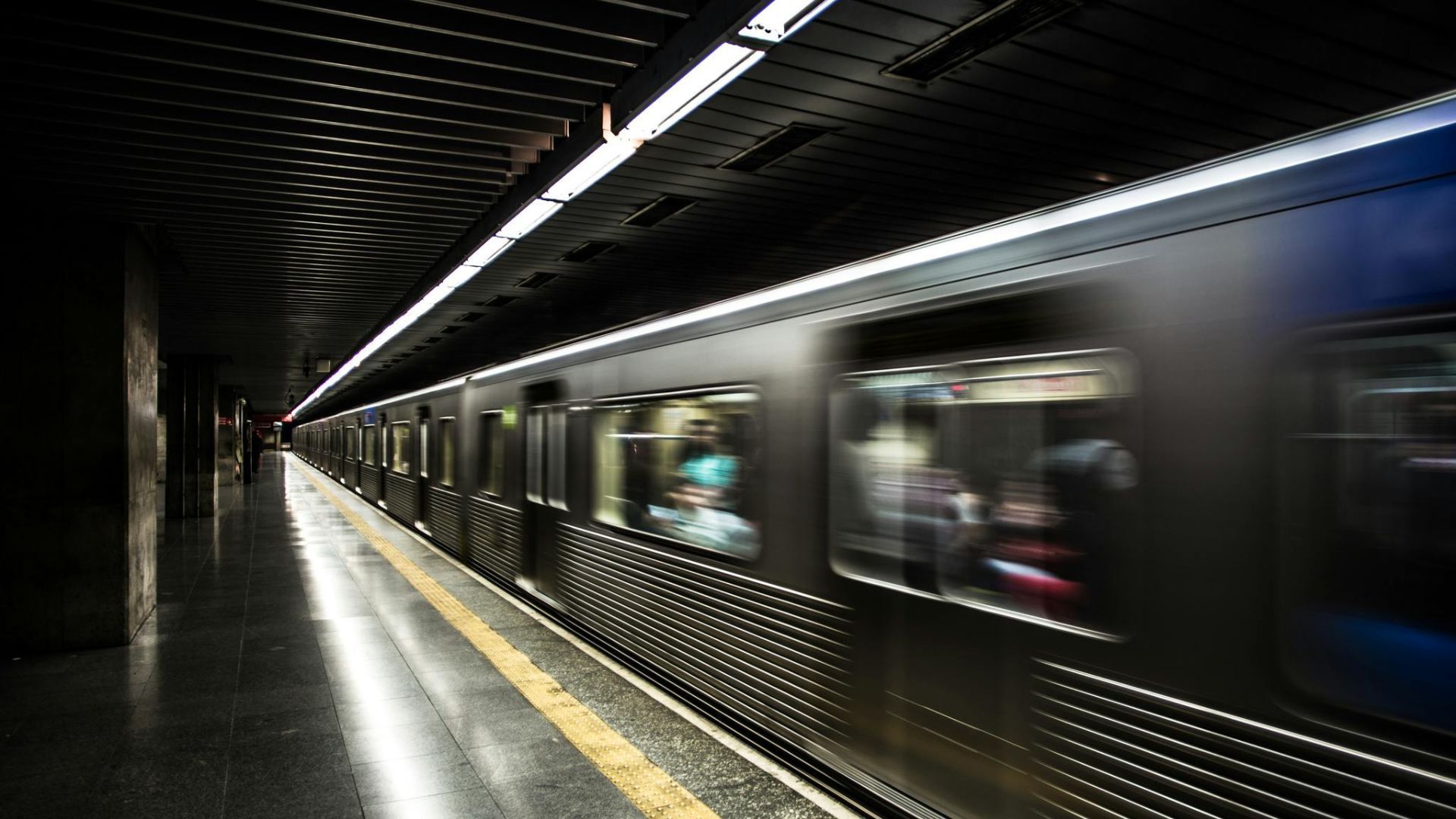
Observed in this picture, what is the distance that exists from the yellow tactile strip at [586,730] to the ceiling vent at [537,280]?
3.35 m

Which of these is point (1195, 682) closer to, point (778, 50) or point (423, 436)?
point (778, 50)

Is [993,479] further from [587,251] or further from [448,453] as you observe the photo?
[448,453]

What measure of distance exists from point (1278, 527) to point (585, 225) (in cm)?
575

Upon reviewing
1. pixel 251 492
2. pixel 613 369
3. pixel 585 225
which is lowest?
pixel 251 492

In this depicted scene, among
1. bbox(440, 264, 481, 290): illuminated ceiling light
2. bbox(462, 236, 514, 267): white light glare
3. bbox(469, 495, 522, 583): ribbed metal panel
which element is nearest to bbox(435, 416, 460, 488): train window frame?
bbox(469, 495, 522, 583): ribbed metal panel

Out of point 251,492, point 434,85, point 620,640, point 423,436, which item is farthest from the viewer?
point 251,492

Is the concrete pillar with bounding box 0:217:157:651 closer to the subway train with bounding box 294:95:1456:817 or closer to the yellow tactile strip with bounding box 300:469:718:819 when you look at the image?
the yellow tactile strip with bounding box 300:469:718:819

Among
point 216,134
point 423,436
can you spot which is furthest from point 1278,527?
point 423,436

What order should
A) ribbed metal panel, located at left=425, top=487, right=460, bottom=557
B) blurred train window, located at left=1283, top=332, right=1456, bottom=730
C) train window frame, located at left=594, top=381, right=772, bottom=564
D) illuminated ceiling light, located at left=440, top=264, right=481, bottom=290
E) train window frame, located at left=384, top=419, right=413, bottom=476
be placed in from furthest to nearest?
train window frame, located at left=384, top=419, right=413, bottom=476 → ribbed metal panel, located at left=425, top=487, right=460, bottom=557 → illuminated ceiling light, located at left=440, top=264, right=481, bottom=290 → train window frame, located at left=594, top=381, right=772, bottom=564 → blurred train window, located at left=1283, top=332, right=1456, bottom=730

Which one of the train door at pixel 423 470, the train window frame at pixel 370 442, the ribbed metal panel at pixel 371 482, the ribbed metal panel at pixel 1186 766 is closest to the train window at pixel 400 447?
the train door at pixel 423 470

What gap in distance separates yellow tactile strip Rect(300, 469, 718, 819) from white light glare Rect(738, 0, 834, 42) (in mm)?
3056

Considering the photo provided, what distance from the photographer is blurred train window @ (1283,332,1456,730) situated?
164 cm

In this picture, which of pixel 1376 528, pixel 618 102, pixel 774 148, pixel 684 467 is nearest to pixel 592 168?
pixel 618 102

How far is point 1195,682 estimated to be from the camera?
2043 mm
